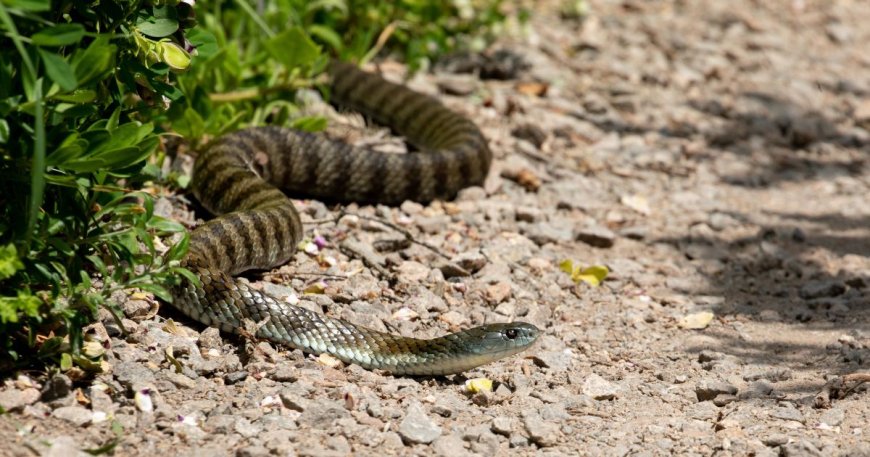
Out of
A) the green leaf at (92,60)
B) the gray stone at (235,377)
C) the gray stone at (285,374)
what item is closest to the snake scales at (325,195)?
the gray stone at (285,374)

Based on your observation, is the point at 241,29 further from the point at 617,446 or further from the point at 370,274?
the point at 617,446

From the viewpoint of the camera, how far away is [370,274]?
677 centimetres

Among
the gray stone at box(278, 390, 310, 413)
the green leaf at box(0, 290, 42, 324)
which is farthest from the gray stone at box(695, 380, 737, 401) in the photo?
the green leaf at box(0, 290, 42, 324)

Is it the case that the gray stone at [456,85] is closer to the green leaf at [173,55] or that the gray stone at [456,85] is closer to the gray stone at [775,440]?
the green leaf at [173,55]

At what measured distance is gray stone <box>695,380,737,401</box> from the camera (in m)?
5.70

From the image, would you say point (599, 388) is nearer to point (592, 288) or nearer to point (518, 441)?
point (518, 441)

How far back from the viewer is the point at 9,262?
4348mm

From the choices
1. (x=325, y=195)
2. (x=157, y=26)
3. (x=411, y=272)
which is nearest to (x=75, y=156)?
(x=157, y=26)

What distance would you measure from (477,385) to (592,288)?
5.81ft

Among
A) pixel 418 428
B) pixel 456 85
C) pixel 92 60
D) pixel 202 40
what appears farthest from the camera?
pixel 456 85

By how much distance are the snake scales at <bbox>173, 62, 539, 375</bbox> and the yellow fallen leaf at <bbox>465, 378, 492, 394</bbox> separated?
3.7 inches

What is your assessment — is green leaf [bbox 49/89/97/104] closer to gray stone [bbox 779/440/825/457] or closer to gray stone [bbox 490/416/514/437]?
gray stone [bbox 490/416/514/437]

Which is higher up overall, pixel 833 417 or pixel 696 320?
pixel 833 417

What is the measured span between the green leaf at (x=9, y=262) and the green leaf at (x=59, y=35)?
2.76 feet
